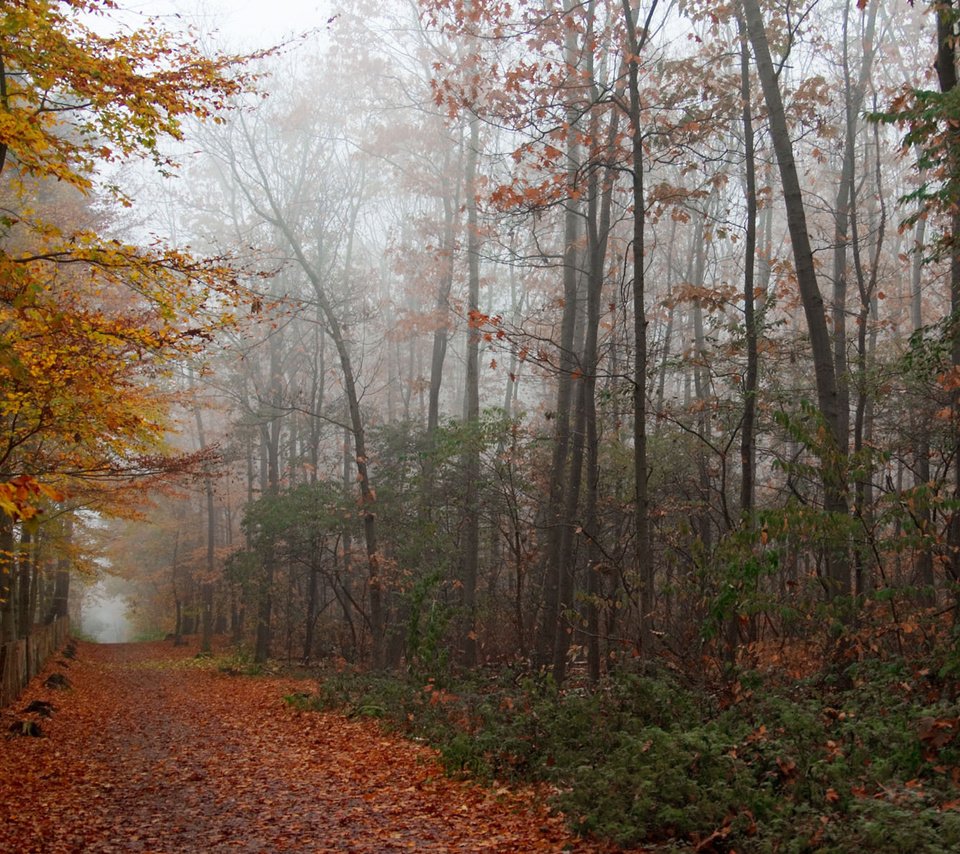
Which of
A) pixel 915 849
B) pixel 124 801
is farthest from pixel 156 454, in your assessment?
pixel 915 849

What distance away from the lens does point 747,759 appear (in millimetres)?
5805

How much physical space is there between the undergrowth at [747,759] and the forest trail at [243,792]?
432 millimetres

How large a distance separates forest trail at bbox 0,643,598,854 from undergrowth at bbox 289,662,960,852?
432 mm

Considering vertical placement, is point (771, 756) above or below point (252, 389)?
below

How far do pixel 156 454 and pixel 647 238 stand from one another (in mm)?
16816

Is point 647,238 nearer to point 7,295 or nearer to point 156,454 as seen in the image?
point 156,454

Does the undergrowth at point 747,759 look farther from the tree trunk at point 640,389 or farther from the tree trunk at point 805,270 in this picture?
the tree trunk at point 805,270

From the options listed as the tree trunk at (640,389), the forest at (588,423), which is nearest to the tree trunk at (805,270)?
the forest at (588,423)

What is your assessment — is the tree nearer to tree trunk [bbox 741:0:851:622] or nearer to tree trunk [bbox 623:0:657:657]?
tree trunk [bbox 623:0:657:657]

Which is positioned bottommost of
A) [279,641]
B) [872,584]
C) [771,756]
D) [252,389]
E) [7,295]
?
[279,641]

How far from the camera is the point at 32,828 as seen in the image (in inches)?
269

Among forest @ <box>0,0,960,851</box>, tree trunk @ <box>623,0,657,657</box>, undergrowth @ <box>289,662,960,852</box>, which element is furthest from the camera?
tree trunk @ <box>623,0,657,657</box>

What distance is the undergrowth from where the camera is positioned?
14.6 feet

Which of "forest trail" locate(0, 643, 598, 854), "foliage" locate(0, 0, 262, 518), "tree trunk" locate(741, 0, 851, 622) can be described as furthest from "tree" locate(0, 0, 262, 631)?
"tree trunk" locate(741, 0, 851, 622)
